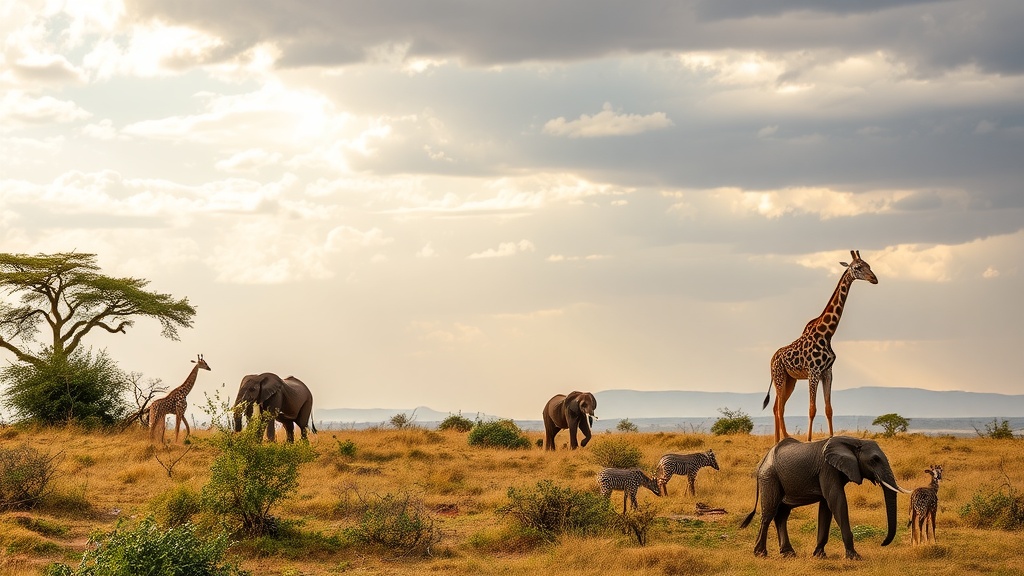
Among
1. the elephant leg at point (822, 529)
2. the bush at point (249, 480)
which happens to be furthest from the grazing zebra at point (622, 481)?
the bush at point (249, 480)

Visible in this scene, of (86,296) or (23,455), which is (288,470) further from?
(86,296)

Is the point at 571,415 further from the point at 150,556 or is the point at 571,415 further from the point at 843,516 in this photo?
the point at 150,556

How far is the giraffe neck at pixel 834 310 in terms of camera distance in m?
25.0

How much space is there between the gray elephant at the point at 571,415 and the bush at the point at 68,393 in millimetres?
13960

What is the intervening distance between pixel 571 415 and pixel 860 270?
29.9 feet

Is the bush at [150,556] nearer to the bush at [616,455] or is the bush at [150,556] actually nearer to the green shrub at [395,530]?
the green shrub at [395,530]

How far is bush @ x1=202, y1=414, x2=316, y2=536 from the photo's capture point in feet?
55.3

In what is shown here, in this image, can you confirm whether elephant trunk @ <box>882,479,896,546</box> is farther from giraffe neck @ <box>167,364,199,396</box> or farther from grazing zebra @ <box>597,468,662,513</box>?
giraffe neck @ <box>167,364,199,396</box>

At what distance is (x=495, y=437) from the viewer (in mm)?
32219

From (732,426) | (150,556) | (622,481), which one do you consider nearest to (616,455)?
(622,481)

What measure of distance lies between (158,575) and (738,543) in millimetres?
8577

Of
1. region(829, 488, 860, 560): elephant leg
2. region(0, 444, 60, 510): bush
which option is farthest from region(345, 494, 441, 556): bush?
region(0, 444, 60, 510): bush

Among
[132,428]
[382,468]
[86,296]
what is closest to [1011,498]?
[382,468]

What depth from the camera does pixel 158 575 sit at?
11555 millimetres
